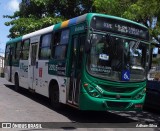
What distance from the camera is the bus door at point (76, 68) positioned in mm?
10187

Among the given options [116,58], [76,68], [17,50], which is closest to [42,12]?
[17,50]

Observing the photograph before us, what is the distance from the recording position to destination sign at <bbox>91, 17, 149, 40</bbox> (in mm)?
10078

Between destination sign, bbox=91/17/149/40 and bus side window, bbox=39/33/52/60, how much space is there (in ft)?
10.6

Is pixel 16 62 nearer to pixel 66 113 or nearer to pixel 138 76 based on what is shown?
pixel 66 113

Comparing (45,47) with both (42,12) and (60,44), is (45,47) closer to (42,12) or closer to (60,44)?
(60,44)

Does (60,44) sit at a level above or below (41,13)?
below

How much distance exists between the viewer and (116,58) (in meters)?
10.1

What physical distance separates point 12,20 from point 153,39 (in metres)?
14.4

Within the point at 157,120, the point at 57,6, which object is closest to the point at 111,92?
the point at 157,120

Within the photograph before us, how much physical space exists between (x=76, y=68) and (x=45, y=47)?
3.36m

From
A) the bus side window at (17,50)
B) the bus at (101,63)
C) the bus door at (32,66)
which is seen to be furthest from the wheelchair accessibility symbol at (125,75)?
the bus side window at (17,50)

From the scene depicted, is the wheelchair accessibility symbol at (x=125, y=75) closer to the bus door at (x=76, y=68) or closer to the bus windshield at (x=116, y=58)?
the bus windshield at (x=116, y=58)

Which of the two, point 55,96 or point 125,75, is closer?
point 125,75

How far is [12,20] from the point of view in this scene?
28781 mm
